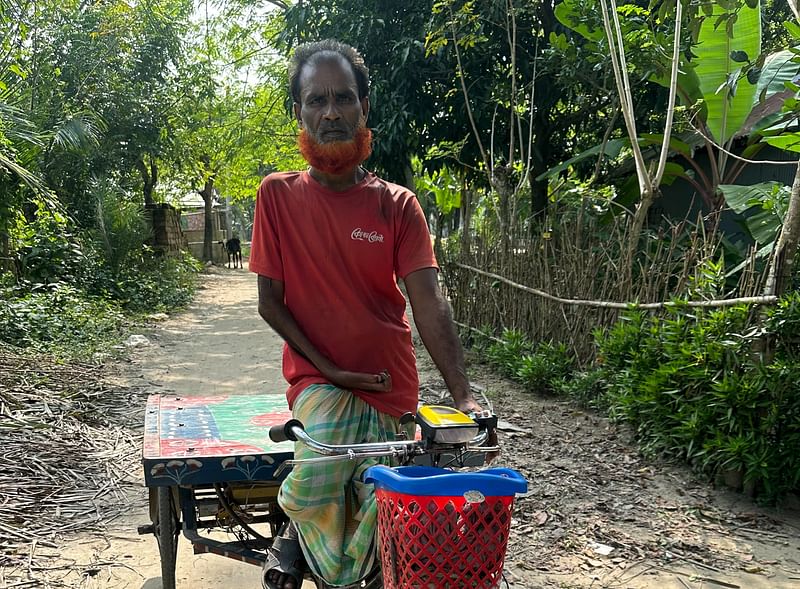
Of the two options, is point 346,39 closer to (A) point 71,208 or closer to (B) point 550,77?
(B) point 550,77

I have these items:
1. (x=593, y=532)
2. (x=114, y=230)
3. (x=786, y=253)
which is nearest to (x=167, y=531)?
(x=593, y=532)

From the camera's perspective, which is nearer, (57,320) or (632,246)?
(632,246)

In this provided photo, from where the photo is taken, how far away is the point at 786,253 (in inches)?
169

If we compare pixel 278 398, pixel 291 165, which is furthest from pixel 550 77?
pixel 291 165

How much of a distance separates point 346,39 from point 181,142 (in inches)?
387

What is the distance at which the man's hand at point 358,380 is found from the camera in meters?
2.28

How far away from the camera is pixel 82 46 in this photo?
46.1 ft

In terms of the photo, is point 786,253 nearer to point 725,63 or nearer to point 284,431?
point 725,63

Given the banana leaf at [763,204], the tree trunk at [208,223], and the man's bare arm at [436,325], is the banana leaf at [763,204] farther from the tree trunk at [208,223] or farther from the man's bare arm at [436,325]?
the tree trunk at [208,223]

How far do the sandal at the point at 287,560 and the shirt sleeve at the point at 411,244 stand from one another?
888mm

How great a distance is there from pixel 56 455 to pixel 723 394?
4218 millimetres

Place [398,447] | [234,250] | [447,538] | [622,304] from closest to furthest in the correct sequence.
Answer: [447,538] → [398,447] → [622,304] → [234,250]

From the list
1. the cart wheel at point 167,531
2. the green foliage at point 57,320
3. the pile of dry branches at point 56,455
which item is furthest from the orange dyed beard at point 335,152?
the green foliage at point 57,320

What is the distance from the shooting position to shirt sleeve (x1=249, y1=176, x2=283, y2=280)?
7.82 ft
